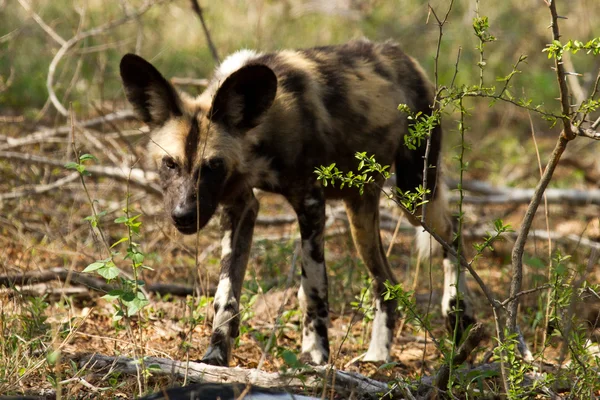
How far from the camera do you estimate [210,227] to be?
6.28 m

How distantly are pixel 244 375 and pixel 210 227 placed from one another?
10.2 ft

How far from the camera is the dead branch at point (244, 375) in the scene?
313cm

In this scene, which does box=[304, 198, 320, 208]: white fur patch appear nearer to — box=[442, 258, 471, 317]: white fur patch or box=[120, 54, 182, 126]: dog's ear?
box=[120, 54, 182, 126]: dog's ear

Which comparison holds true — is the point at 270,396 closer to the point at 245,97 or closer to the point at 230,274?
the point at 230,274

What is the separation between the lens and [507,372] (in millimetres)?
3197

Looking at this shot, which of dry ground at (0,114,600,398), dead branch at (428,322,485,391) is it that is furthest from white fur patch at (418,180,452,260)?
dead branch at (428,322,485,391)

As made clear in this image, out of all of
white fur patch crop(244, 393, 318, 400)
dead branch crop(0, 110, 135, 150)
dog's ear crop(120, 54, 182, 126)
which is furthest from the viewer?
dead branch crop(0, 110, 135, 150)

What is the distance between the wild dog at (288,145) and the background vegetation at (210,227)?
18cm

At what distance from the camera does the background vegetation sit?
3.70m

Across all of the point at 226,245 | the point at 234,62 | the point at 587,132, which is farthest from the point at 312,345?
the point at 587,132

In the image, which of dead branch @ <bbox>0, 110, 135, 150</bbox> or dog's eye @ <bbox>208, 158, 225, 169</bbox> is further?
dead branch @ <bbox>0, 110, 135, 150</bbox>

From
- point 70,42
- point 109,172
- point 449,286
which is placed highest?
point 70,42

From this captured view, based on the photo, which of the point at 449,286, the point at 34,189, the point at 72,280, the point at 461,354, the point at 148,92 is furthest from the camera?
the point at 34,189

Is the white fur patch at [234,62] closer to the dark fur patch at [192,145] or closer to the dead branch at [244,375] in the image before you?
the dark fur patch at [192,145]
